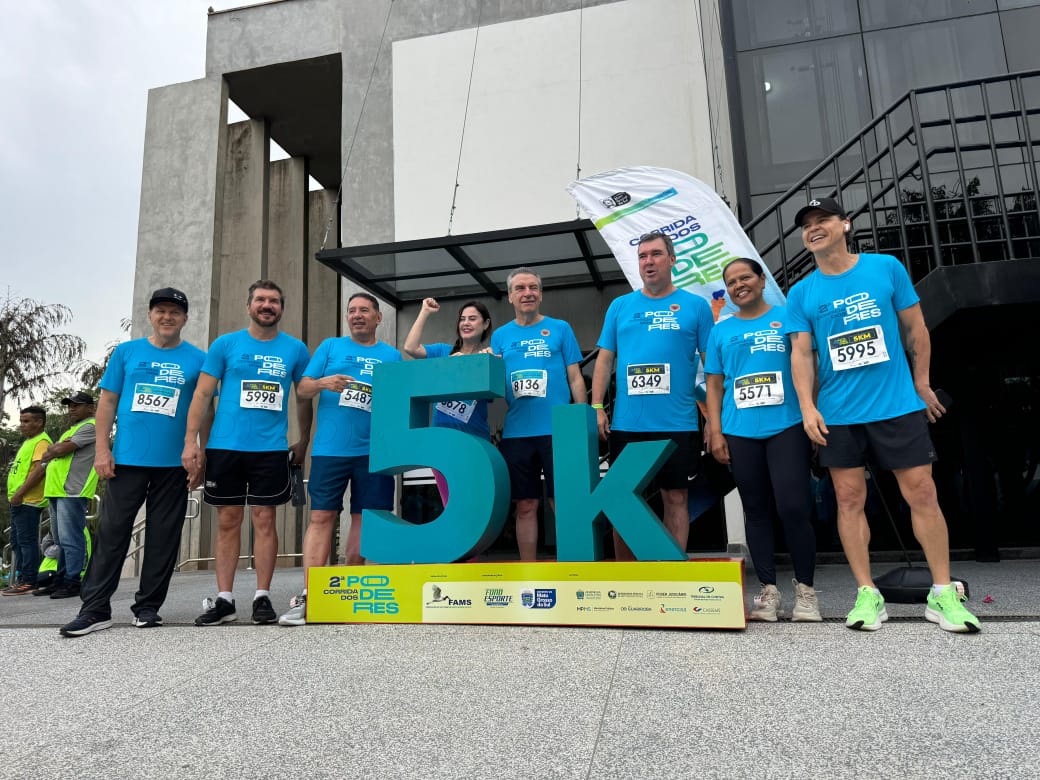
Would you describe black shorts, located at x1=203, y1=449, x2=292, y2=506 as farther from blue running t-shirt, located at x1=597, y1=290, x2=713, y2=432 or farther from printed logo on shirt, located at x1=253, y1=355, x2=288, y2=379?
blue running t-shirt, located at x1=597, y1=290, x2=713, y2=432

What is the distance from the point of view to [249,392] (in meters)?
3.72

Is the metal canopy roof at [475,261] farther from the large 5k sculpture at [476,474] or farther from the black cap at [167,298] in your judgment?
the large 5k sculpture at [476,474]

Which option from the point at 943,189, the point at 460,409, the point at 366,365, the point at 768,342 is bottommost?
the point at 460,409

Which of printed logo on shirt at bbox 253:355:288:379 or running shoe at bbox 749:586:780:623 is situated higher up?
printed logo on shirt at bbox 253:355:288:379

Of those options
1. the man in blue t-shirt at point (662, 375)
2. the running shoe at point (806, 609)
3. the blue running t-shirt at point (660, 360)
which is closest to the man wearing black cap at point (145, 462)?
the man in blue t-shirt at point (662, 375)

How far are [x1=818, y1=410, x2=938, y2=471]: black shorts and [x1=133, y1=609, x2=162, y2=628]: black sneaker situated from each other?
→ 342 centimetres

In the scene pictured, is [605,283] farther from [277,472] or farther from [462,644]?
[462,644]

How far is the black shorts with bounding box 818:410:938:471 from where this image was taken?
2.87m

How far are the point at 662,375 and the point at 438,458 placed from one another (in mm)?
1251

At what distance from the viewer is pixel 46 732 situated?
1.92 m

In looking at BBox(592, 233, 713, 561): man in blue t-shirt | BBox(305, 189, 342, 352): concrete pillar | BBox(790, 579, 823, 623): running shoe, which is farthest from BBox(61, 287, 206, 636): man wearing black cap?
BBox(305, 189, 342, 352): concrete pillar

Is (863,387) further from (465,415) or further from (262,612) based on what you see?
(262,612)

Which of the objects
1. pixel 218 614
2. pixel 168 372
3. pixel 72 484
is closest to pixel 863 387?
pixel 218 614

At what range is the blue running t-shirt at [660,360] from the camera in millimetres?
3602
